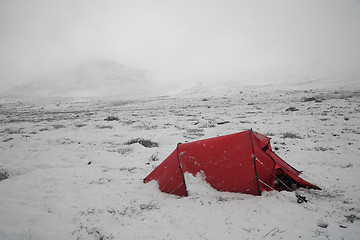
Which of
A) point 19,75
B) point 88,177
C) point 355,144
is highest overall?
point 19,75

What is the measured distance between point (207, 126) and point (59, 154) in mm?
10434

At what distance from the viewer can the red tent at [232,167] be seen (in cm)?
602

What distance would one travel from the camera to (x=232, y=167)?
20.1ft

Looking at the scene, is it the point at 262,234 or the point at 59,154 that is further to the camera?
the point at 59,154

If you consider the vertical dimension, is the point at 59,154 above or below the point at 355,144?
above

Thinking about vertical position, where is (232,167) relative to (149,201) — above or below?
above

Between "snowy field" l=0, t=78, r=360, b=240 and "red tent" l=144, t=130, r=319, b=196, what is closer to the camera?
"snowy field" l=0, t=78, r=360, b=240

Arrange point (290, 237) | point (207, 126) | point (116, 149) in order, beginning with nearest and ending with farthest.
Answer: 1. point (290, 237)
2. point (116, 149)
3. point (207, 126)

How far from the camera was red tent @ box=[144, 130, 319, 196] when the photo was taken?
602 centimetres

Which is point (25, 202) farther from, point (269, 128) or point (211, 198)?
point (269, 128)

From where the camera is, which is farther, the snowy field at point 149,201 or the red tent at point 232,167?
the red tent at point 232,167

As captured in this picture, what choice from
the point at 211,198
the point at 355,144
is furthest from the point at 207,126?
the point at 211,198

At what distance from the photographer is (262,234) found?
4434 mm

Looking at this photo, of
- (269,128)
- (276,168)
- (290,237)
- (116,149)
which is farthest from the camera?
(269,128)
